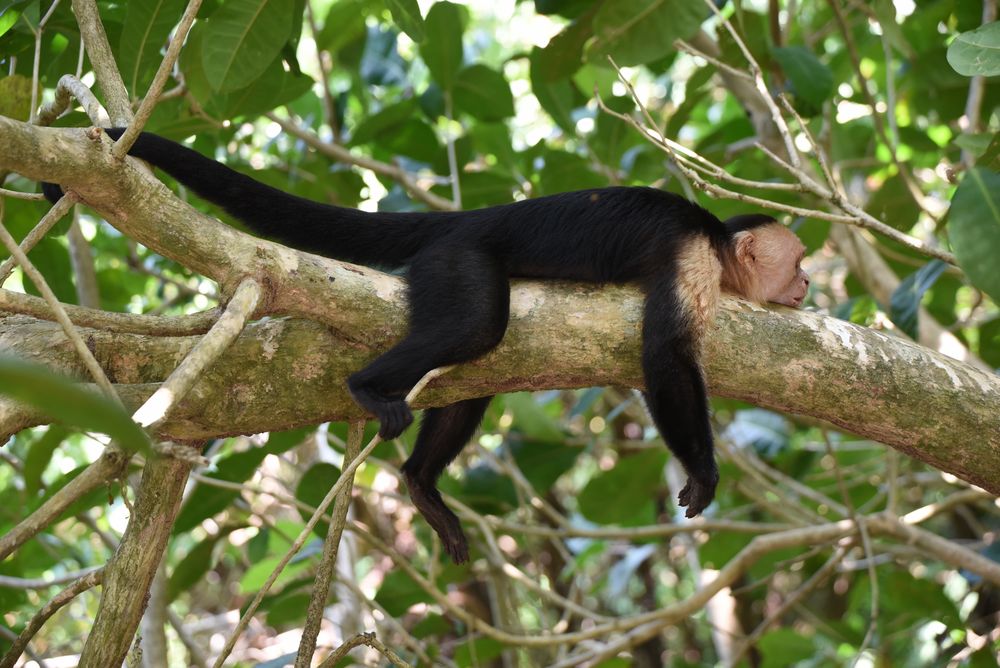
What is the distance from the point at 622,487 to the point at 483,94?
5.56ft

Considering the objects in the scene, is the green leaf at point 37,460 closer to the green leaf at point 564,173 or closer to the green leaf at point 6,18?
the green leaf at point 6,18

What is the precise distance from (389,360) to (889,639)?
3144mm

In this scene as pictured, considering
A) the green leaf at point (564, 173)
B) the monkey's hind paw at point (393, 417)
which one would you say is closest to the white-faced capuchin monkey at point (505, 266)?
the monkey's hind paw at point (393, 417)

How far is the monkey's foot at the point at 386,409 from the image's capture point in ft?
6.84

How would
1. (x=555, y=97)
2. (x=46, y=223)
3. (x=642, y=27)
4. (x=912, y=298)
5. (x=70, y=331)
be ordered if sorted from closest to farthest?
(x=70, y=331) → (x=46, y=223) → (x=912, y=298) → (x=642, y=27) → (x=555, y=97)

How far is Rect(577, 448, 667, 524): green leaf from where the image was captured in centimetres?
384

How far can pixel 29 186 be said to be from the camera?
3283 millimetres

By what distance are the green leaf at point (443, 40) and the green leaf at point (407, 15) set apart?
97 centimetres

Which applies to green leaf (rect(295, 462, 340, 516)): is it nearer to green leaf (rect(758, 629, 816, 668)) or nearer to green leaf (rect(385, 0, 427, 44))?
green leaf (rect(385, 0, 427, 44))

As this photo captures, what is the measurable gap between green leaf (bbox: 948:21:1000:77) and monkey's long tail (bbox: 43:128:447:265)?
1.39 metres

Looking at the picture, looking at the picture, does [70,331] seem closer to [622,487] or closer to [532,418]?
[532,418]

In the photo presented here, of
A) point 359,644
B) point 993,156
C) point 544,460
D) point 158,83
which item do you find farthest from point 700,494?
point 158,83

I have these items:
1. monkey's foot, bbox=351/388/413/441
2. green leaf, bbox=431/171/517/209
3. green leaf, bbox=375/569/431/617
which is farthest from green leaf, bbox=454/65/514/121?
monkey's foot, bbox=351/388/413/441

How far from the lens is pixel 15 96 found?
93.1 inches
